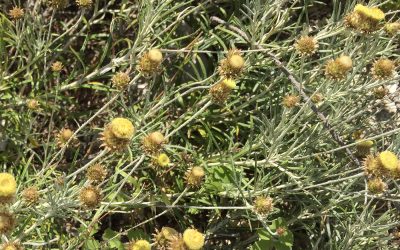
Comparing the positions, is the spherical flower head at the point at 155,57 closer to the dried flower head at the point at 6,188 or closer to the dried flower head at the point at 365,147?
the dried flower head at the point at 6,188

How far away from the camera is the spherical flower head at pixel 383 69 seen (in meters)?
2.59

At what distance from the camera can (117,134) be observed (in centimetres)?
213

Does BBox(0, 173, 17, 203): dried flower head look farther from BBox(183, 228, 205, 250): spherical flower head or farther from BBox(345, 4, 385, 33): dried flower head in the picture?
BBox(345, 4, 385, 33): dried flower head

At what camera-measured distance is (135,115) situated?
2729 millimetres

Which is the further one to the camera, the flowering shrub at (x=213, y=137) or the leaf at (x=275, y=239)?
the leaf at (x=275, y=239)

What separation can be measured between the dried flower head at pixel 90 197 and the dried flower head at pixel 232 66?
2.43 ft

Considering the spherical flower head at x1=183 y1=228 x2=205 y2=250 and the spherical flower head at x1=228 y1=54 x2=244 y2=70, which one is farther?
the spherical flower head at x1=228 y1=54 x2=244 y2=70

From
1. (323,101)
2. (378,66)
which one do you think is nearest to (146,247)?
(323,101)

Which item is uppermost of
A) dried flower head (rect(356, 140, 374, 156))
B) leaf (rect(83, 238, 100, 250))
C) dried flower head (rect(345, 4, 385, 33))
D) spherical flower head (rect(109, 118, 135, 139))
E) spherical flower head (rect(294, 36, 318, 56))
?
dried flower head (rect(345, 4, 385, 33))

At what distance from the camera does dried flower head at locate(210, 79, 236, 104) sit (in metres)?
2.52

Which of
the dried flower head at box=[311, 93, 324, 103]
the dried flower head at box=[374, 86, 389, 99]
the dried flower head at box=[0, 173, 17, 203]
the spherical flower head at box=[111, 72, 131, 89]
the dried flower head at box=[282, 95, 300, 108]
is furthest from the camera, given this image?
the dried flower head at box=[374, 86, 389, 99]

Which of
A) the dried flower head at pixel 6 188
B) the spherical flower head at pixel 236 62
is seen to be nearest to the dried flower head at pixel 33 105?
the dried flower head at pixel 6 188

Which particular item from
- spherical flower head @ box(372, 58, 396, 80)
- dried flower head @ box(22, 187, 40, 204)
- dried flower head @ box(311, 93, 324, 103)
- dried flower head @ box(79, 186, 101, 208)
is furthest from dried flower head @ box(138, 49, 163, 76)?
spherical flower head @ box(372, 58, 396, 80)

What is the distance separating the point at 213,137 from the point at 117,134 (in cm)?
103
